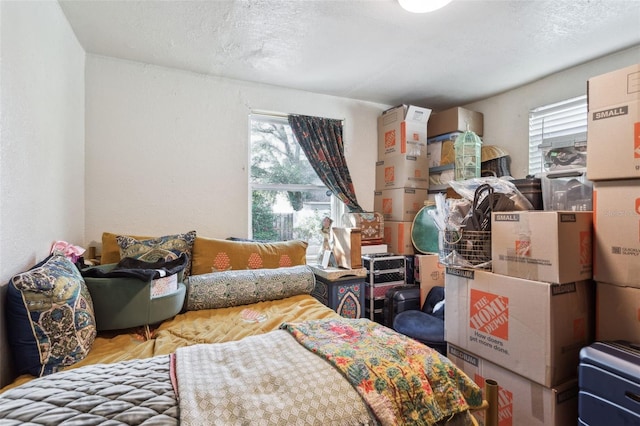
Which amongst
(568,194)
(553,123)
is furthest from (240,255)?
(553,123)

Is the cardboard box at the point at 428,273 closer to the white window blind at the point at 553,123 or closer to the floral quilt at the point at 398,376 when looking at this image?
the white window blind at the point at 553,123

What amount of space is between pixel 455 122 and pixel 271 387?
3.00 m

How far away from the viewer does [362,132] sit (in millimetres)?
3326

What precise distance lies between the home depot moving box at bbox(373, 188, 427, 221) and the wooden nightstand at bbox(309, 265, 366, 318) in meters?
0.86

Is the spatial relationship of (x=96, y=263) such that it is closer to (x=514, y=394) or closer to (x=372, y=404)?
(x=372, y=404)

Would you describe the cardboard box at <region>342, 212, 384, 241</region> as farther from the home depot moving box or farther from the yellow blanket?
the yellow blanket

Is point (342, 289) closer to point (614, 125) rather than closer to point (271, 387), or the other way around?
point (271, 387)

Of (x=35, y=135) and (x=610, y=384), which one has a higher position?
(x=35, y=135)

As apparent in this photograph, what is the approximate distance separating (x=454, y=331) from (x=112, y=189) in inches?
104

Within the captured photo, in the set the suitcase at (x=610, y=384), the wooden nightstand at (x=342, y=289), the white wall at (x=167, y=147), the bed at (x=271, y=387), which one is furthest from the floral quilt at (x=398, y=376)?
the white wall at (x=167, y=147)

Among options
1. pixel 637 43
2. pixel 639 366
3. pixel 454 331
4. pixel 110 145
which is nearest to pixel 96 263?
pixel 110 145

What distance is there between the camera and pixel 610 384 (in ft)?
3.95

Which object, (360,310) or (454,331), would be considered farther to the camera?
(360,310)

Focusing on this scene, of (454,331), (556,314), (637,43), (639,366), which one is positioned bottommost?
(454,331)
